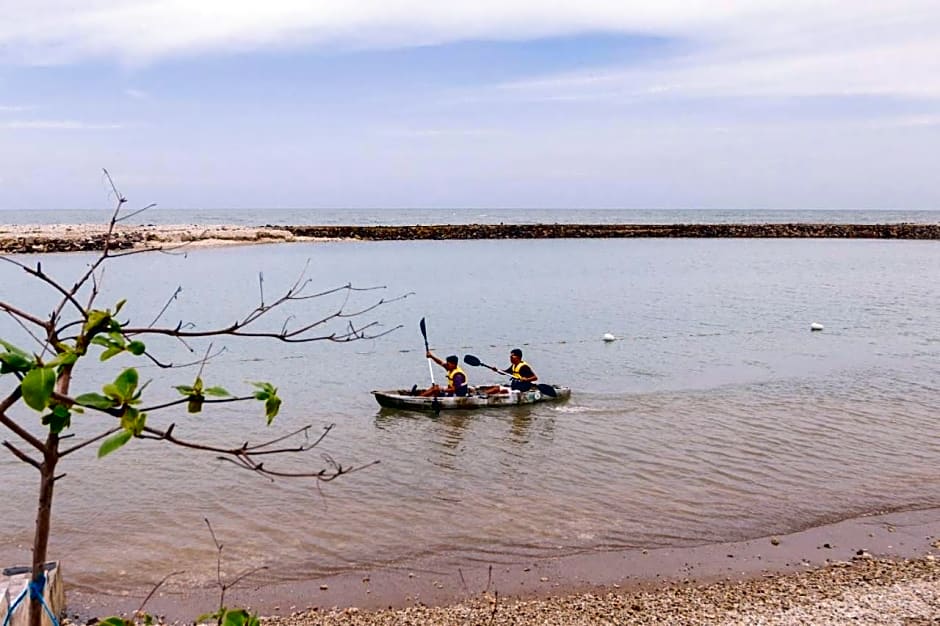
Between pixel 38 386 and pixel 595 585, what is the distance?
793cm

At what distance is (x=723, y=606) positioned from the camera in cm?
821

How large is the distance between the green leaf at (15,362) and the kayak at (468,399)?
1513 cm

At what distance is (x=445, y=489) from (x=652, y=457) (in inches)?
138

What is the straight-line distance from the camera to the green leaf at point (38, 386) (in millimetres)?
1878

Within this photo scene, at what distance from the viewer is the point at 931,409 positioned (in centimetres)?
1697

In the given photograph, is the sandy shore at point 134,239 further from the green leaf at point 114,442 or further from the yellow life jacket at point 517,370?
the green leaf at point 114,442

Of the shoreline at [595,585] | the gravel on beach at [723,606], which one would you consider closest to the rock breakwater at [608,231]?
the shoreline at [595,585]

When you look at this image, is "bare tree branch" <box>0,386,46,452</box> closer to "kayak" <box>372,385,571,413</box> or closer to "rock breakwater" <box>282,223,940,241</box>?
"kayak" <box>372,385,571,413</box>

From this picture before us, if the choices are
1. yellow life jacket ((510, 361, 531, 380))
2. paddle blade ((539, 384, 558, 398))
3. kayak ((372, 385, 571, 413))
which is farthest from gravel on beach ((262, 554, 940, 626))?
yellow life jacket ((510, 361, 531, 380))

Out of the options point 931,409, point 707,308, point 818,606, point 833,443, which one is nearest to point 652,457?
point 833,443

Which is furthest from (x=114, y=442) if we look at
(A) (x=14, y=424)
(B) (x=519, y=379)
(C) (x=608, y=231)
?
(C) (x=608, y=231)

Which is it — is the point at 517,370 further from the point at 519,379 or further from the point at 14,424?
the point at 14,424

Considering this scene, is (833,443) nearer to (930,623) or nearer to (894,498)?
(894,498)

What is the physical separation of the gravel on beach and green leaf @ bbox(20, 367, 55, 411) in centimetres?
661
